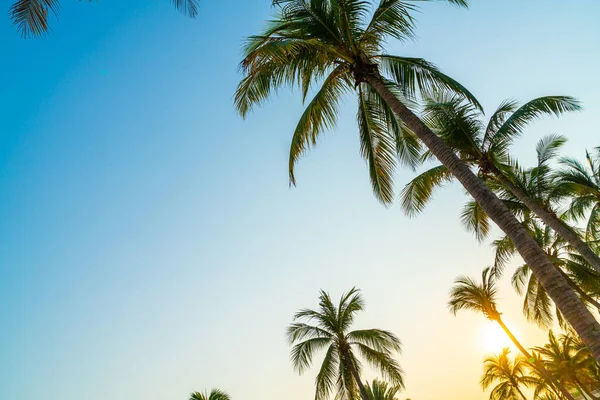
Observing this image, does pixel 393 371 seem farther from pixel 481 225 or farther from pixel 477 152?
pixel 477 152

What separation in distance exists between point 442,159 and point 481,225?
33.8 feet

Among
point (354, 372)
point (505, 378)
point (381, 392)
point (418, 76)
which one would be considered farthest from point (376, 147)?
point (505, 378)

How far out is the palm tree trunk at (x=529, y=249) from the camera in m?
4.59

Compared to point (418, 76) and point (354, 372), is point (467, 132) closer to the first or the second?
point (418, 76)

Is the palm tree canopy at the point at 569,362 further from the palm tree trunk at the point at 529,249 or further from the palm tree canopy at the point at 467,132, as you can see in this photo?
the palm tree trunk at the point at 529,249

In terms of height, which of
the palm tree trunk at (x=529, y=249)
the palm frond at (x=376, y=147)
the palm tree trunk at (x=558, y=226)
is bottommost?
the palm tree trunk at (x=529, y=249)

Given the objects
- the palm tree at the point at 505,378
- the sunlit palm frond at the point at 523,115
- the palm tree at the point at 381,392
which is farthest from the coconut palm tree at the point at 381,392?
the sunlit palm frond at the point at 523,115

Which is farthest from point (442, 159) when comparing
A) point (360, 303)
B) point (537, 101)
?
point (360, 303)

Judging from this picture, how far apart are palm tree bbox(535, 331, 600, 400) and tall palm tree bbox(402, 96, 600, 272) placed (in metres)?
20.4

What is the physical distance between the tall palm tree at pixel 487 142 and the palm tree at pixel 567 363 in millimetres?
20420

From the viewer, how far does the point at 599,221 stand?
1770 centimetres

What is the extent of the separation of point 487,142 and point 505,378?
89.1ft

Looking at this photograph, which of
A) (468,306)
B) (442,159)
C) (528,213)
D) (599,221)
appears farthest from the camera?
(468,306)

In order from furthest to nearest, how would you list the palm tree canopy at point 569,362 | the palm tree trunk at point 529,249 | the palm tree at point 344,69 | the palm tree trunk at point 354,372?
the palm tree canopy at point 569,362 → the palm tree trunk at point 354,372 → the palm tree at point 344,69 → the palm tree trunk at point 529,249
